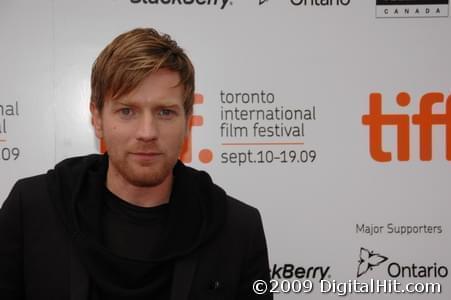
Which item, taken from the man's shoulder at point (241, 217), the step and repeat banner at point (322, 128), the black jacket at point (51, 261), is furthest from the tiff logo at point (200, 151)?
the black jacket at point (51, 261)

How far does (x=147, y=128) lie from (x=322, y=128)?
900 mm

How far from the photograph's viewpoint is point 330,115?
1896 mm

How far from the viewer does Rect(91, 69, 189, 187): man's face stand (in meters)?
1.21

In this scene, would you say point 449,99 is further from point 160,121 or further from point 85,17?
point 85,17

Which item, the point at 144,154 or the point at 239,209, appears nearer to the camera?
the point at 144,154

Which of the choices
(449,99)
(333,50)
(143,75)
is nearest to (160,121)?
(143,75)

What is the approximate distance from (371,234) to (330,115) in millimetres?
483

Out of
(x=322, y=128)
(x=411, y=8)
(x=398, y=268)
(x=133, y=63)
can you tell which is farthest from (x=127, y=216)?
(x=411, y=8)

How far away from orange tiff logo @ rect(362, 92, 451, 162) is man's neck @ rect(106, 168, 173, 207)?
940 millimetres

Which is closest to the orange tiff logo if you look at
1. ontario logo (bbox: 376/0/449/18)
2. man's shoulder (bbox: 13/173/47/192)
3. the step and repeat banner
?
the step and repeat banner

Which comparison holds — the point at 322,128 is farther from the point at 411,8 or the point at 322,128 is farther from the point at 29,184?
the point at 29,184

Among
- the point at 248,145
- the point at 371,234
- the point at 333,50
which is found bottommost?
the point at 371,234

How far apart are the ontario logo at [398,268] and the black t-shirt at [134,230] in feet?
3.07

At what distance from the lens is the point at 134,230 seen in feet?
4.13
